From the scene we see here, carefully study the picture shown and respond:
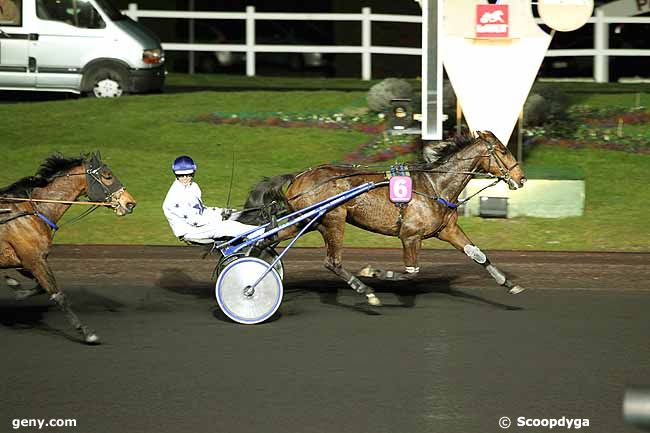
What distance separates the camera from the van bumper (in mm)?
21578

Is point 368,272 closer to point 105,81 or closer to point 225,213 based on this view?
point 225,213

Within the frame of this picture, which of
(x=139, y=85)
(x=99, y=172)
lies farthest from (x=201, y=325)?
(x=139, y=85)

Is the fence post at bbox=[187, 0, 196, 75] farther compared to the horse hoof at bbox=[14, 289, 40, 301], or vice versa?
the fence post at bbox=[187, 0, 196, 75]

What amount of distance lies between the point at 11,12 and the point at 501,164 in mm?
13032

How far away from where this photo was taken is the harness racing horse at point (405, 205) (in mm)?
10289

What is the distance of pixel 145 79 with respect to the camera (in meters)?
21.7

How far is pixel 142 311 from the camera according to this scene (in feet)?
34.1

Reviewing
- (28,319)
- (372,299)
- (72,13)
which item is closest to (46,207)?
(28,319)

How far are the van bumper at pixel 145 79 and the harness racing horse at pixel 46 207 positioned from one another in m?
12.2

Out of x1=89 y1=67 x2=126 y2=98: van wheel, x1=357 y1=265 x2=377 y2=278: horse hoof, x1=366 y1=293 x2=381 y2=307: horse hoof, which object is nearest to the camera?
x1=357 y1=265 x2=377 y2=278: horse hoof

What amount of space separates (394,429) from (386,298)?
4000mm

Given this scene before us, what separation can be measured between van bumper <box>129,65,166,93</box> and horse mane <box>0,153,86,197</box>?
39.8ft

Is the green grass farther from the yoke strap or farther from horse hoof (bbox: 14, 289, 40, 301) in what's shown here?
the yoke strap

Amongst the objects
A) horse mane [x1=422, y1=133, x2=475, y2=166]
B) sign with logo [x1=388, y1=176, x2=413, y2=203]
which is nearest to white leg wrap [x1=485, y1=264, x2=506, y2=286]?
sign with logo [x1=388, y1=176, x2=413, y2=203]
